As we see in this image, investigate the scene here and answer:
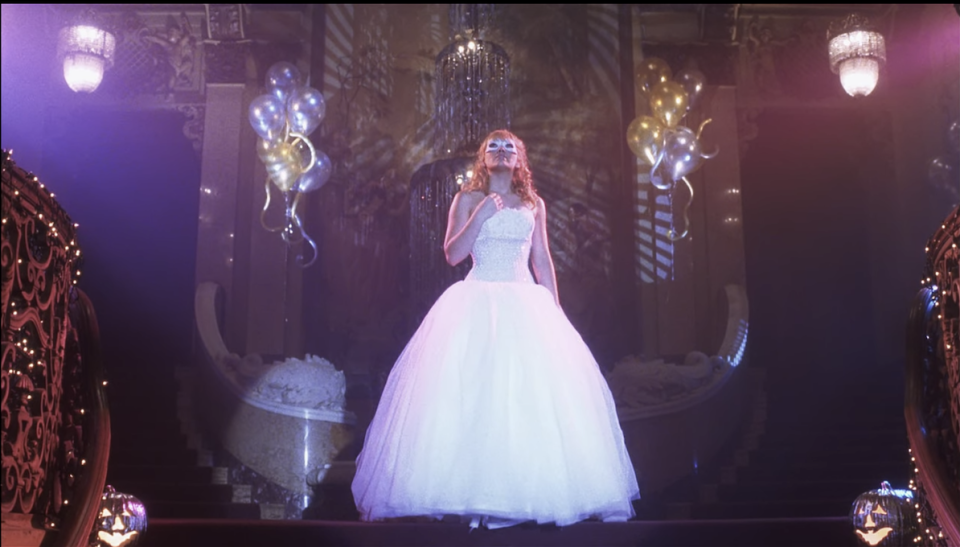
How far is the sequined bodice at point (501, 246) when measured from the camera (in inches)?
163

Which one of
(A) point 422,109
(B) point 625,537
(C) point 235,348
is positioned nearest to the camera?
(B) point 625,537

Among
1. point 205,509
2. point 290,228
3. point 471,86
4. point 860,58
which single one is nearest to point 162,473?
point 205,509

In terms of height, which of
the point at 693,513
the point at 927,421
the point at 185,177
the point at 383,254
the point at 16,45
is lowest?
the point at 693,513

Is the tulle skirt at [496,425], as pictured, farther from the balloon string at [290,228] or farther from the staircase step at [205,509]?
the balloon string at [290,228]

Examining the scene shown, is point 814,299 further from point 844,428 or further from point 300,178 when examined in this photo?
point 300,178

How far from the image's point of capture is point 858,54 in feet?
24.9

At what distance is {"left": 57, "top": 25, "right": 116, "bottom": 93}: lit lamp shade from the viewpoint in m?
7.55

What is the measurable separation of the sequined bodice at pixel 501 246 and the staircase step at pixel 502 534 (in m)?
1.07

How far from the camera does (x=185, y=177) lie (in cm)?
964

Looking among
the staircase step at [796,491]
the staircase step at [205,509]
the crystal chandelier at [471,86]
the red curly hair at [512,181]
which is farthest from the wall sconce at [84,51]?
the staircase step at [796,491]

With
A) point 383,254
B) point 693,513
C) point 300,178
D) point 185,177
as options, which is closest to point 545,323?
point 693,513

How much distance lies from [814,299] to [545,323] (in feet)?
21.2

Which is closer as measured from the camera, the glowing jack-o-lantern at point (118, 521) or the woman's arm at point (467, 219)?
the glowing jack-o-lantern at point (118, 521)

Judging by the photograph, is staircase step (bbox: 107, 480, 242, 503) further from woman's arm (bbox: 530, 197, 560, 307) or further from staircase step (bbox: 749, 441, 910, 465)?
staircase step (bbox: 749, 441, 910, 465)
